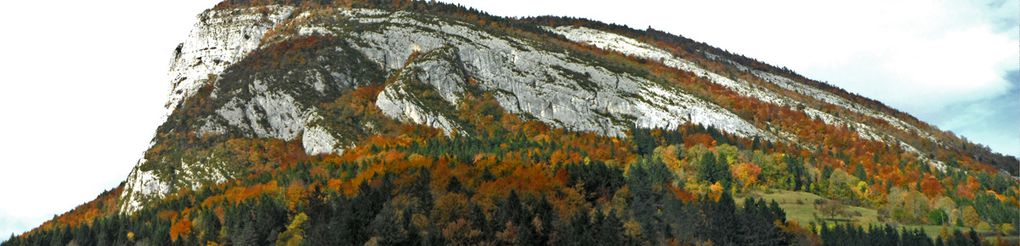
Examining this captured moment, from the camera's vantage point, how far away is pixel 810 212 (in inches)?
6004

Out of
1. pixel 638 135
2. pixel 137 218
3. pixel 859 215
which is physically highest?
pixel 638 135

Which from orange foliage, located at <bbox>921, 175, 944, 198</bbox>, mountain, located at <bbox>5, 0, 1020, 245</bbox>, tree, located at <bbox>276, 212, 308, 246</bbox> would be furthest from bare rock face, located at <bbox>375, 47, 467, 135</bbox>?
orange foliage, located at <bbox>921, 175, 944, 198</bbox>

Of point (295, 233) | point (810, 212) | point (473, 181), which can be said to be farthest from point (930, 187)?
point (295, 233)

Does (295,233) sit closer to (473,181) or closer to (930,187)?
(473,181)

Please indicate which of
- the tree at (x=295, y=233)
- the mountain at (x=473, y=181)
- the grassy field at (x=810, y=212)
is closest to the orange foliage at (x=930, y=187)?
the mountain at (x=473, y=181)

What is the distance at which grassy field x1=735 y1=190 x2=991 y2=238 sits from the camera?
473 feet

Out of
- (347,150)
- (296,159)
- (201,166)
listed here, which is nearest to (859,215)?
(347,150)

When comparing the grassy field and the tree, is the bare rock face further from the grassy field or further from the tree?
the grassy field

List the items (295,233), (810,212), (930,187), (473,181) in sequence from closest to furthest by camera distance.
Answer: (295,233)
(473,181)
(810,212)
(930,187)

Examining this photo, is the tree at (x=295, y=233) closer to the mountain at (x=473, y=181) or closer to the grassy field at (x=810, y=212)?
the mountain at (x=473, y=181)

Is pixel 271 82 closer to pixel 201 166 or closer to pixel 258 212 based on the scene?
pixel 201 166

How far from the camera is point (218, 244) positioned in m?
120

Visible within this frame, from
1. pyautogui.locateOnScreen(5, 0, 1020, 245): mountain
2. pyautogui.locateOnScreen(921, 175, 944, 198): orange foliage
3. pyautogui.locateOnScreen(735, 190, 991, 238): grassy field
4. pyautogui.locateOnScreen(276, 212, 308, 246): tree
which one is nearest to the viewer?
pyautogui.locateOnScreen(276, 212, 308, 246): tree

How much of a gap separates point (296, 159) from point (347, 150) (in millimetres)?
12558
